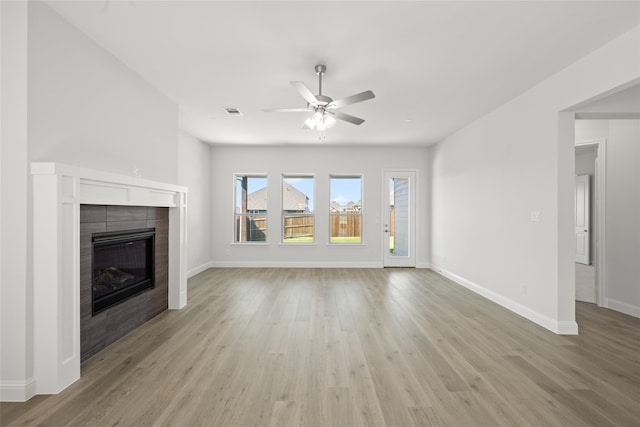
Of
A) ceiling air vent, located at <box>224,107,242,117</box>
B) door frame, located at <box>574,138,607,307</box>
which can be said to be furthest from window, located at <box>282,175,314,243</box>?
door frame, located at <box>574,138,607,307</box>

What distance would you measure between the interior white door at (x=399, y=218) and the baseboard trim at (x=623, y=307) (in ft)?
11.1

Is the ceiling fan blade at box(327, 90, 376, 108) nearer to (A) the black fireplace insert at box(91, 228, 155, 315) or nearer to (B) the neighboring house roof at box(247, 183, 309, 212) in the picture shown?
(A) the black fireplace insert at box(91, 228, 155, 315)

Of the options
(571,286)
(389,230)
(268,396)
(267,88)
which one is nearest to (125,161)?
(267,88)

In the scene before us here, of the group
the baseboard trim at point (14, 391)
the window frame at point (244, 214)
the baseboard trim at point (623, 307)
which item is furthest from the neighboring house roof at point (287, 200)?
the baseboard trim at point (623, 307)

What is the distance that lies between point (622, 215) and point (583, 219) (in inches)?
96.9

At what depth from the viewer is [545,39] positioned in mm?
2576

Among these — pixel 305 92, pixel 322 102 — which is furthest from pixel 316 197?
pixel 305 92

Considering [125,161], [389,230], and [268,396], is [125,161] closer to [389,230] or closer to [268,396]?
[268,396]

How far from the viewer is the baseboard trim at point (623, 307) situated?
373 centimetres

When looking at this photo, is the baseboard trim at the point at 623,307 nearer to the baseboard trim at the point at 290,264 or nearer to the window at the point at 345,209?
the baseboard trim at the point at 290,264

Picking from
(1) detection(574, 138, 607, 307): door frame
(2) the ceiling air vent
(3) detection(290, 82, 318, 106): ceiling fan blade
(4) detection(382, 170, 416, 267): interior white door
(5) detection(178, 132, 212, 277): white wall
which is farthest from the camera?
(4) detection(382, 170, 416, 267): interior white door

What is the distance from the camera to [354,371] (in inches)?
94.0

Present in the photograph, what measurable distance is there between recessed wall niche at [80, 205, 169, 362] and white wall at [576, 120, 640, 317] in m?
5.95

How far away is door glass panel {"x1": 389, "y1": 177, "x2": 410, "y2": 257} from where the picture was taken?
704 centimetres
